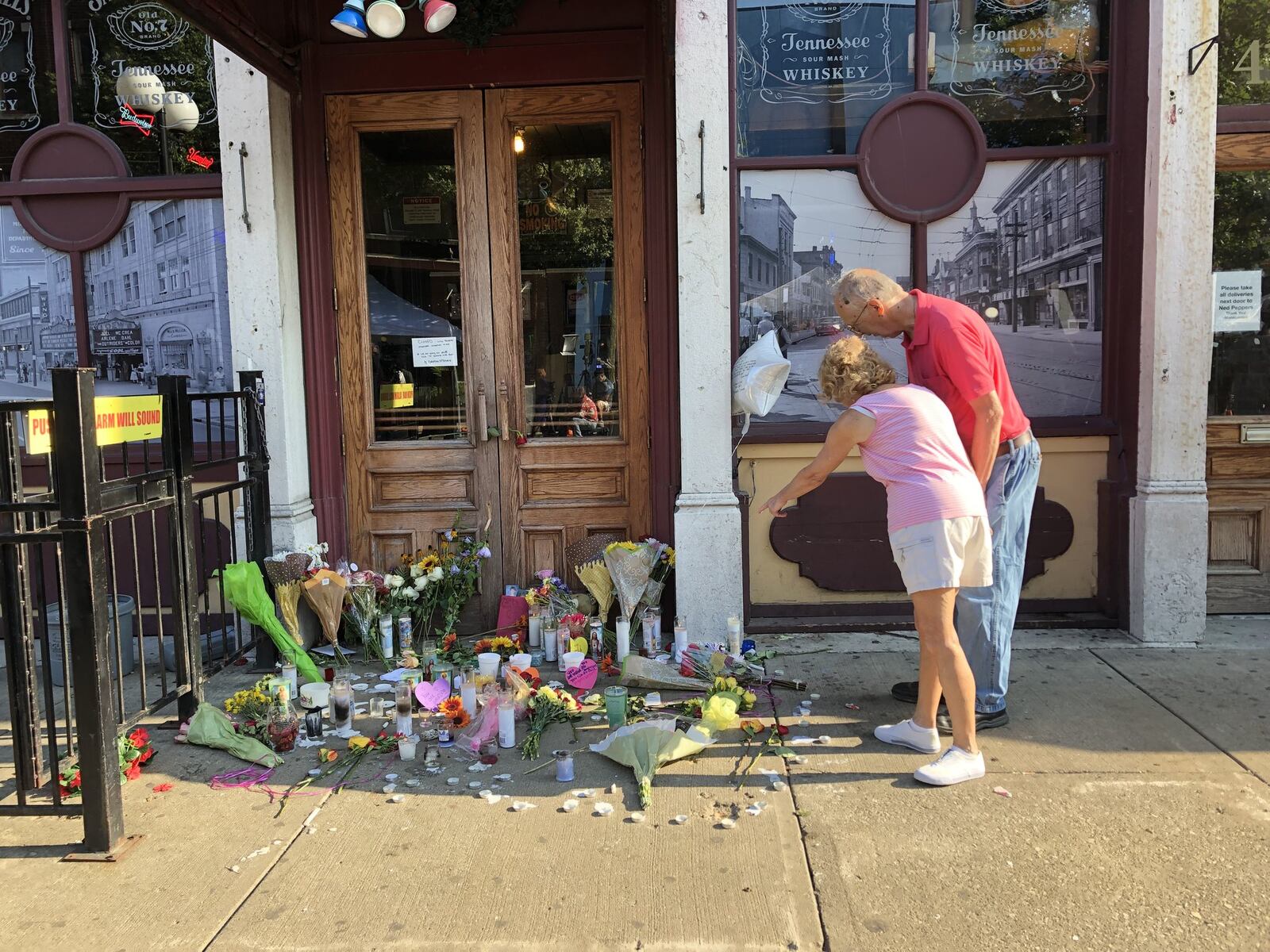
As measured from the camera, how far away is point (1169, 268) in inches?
189

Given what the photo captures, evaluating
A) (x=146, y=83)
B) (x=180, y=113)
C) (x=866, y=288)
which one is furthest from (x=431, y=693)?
(x=146, y=83)

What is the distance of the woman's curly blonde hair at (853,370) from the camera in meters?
3.52

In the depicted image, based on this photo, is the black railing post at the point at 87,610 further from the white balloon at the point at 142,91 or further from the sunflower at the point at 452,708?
the white balloon at the point at 142,91

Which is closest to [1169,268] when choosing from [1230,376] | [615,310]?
[1230,376]

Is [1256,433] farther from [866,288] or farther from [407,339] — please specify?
[407,339]

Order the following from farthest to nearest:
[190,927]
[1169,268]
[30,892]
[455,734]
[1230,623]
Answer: [1230,623], [1169,268], [455,734], [30,892], [190,927]

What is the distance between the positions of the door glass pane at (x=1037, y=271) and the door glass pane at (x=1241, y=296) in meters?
0.72

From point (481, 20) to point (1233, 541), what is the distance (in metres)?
4.99

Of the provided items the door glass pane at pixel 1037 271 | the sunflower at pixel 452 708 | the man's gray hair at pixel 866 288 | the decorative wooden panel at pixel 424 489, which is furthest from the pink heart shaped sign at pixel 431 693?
the door glass pane at pixel 1037 271

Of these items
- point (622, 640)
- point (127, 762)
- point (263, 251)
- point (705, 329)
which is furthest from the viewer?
point (263, 251)

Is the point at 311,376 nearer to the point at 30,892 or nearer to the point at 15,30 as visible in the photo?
the point at 15,30

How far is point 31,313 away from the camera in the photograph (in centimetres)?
554

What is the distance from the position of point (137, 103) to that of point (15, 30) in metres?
0.86

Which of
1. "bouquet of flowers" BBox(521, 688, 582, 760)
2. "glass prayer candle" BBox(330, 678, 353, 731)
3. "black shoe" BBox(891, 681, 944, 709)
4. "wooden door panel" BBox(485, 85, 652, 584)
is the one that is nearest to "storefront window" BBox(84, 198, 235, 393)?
"wooden door panel" BBox(485, 85, 652, 584)
